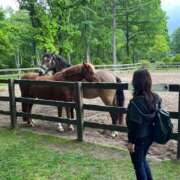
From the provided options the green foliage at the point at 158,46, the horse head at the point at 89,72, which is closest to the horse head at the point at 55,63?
the horse head at the point at 89,72

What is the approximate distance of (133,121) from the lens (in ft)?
11.1

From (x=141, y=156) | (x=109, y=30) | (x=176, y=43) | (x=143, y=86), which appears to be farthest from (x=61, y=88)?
(x=176, y=43)

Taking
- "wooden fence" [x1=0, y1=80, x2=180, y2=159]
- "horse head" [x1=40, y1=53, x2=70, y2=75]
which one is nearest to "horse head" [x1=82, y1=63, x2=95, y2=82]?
"wooden fence" [x1=0, y1=80, x2=180, y2=159]

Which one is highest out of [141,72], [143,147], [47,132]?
[141,72]

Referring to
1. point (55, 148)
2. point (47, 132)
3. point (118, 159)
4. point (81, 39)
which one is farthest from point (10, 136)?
point (81, 39)

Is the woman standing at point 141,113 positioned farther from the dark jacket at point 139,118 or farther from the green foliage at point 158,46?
the green foliage at point 158,46

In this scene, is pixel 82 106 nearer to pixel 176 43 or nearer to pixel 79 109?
pixel 79 109

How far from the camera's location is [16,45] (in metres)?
45.0

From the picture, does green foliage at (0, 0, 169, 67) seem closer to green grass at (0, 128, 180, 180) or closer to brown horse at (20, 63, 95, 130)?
brown horse at (20, 63, 95, 130)

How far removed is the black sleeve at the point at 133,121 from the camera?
11.0 feet

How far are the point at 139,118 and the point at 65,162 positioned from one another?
2.07m

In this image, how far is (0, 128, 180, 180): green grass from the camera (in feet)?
14.7

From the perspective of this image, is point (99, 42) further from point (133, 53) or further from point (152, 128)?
point (152, 128)

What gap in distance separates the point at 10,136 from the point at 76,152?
1.81 meters
